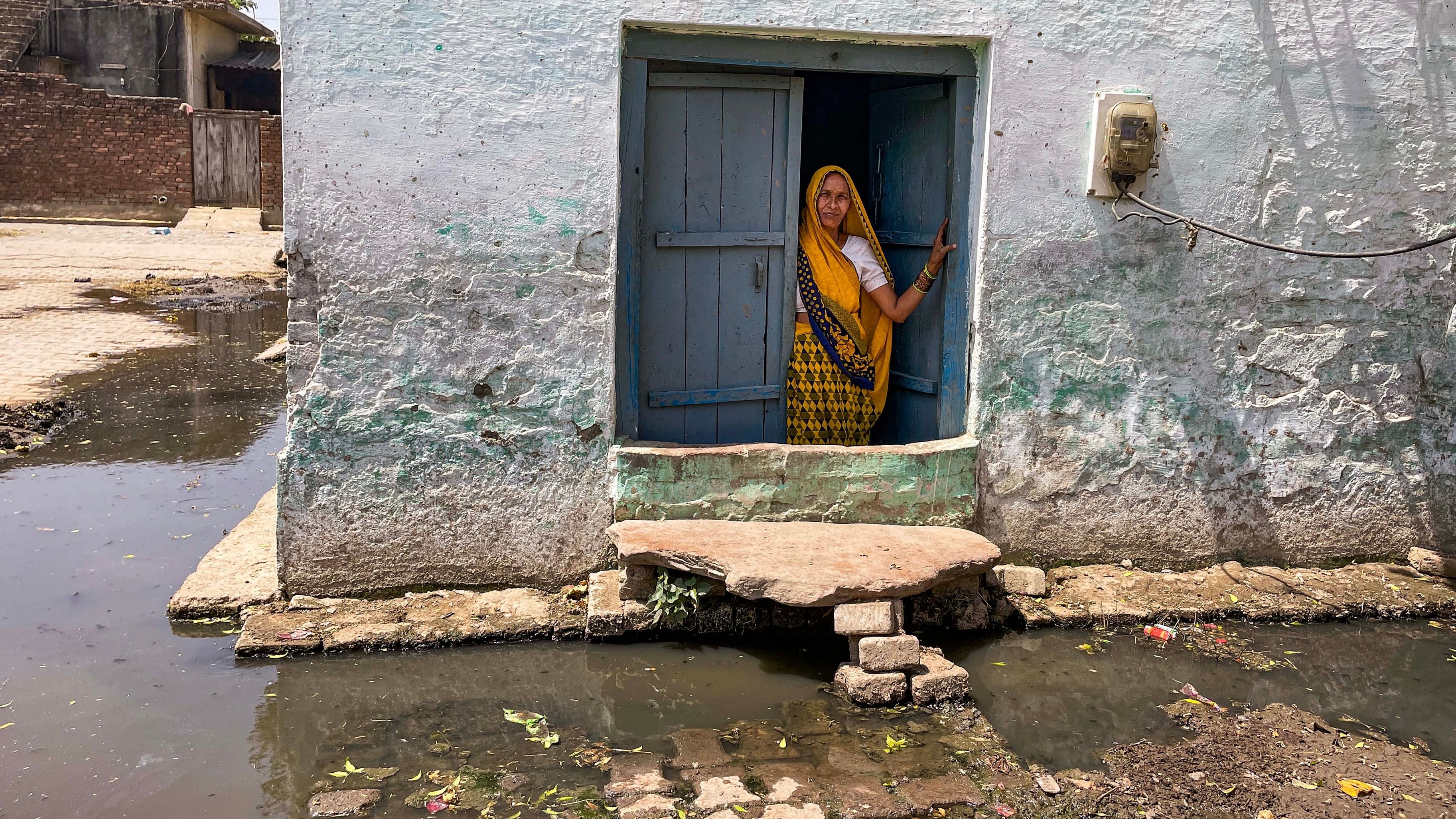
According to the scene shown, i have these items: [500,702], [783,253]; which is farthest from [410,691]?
[783,253]

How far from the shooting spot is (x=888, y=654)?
361 centimetres

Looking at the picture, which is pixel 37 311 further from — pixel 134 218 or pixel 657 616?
pixel 657 616

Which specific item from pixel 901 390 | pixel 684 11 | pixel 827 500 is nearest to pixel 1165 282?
pixel 901 390

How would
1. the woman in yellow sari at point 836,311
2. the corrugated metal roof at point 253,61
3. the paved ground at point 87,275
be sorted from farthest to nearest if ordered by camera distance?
the corrugated metal roof at point 253,61 → the paved ground at point 87,275 → the woman in yellow sari at point 836,311

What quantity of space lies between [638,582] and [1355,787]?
2336mm

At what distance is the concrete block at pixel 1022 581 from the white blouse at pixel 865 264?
1364mm

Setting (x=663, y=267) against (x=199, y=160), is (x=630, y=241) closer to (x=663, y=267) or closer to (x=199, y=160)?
(x=663, y=267)

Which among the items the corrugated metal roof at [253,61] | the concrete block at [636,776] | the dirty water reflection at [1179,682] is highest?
the corrugated metal roof at [253,61]

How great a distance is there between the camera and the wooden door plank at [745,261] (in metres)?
4.52

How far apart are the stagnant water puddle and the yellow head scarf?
1450 mm

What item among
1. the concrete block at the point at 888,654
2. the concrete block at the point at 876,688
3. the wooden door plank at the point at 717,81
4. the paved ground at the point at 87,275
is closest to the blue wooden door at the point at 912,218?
the wooden door plank at the point at 717,81

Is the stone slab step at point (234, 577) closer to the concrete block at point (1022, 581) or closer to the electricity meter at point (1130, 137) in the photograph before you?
the concrete block at point (1022, 581)

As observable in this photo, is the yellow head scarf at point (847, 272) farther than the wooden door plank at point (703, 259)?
Yes

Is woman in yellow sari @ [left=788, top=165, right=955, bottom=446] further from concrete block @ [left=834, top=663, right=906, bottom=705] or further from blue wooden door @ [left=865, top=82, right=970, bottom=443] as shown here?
concrete block @ [left=834, top=663, right=906, bottom=705]
